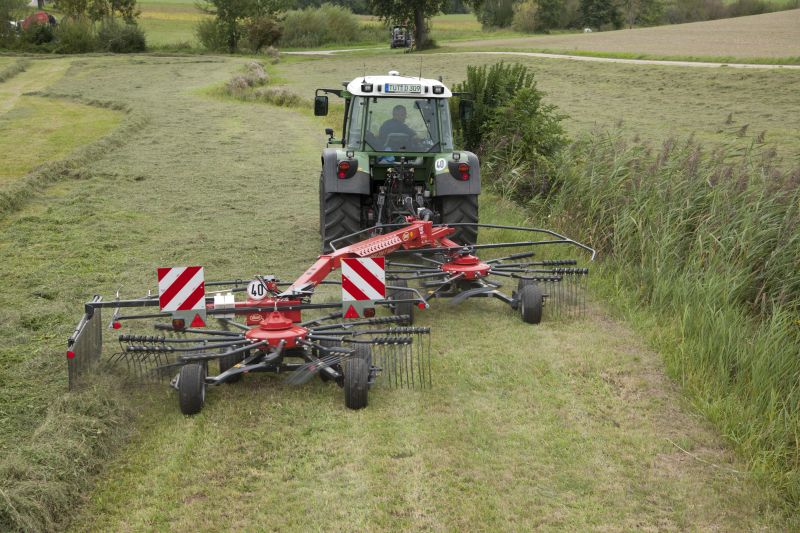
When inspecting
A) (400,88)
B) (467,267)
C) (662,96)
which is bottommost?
(467,267)

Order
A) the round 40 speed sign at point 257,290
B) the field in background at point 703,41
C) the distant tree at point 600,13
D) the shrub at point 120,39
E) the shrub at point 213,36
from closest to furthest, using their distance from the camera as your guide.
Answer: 1. the round 40 speed sign at point 257,290
2. the field in background at point 703,41
3. the shrub at point 120,39
4. the shrub at point 213,36
5. the distant tree at point 600,13

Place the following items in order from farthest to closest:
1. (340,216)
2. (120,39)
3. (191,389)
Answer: (120,39) → (340,216) → (191,389)

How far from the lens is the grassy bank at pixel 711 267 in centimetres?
515

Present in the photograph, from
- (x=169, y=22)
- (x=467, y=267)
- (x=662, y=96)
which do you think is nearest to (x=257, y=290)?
(x=467, y=267)

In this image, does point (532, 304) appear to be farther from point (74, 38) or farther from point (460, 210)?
point (74, 38)

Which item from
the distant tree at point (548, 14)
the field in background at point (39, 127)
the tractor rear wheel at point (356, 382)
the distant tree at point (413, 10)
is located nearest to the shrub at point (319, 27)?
the distant tree at point (413, 10)

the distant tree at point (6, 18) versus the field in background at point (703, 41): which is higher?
the distant tree at point (6, 18)

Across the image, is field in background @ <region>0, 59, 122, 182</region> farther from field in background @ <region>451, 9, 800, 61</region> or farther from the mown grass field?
field in background @ <region>451, 9, 800, 61</region>

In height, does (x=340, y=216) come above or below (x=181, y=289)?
below

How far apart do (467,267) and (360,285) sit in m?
1.68

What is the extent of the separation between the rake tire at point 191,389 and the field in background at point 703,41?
27.5m

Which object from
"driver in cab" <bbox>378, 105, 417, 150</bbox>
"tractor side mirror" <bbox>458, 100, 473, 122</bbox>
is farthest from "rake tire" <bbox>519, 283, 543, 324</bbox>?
"tractor side mirror" <bbox>458, 100, 473, 122</bbox>

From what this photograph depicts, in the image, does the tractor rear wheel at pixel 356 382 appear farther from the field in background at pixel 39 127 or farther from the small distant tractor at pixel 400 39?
the small distant tractor at pixel 400 39

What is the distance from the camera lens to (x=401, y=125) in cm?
844
